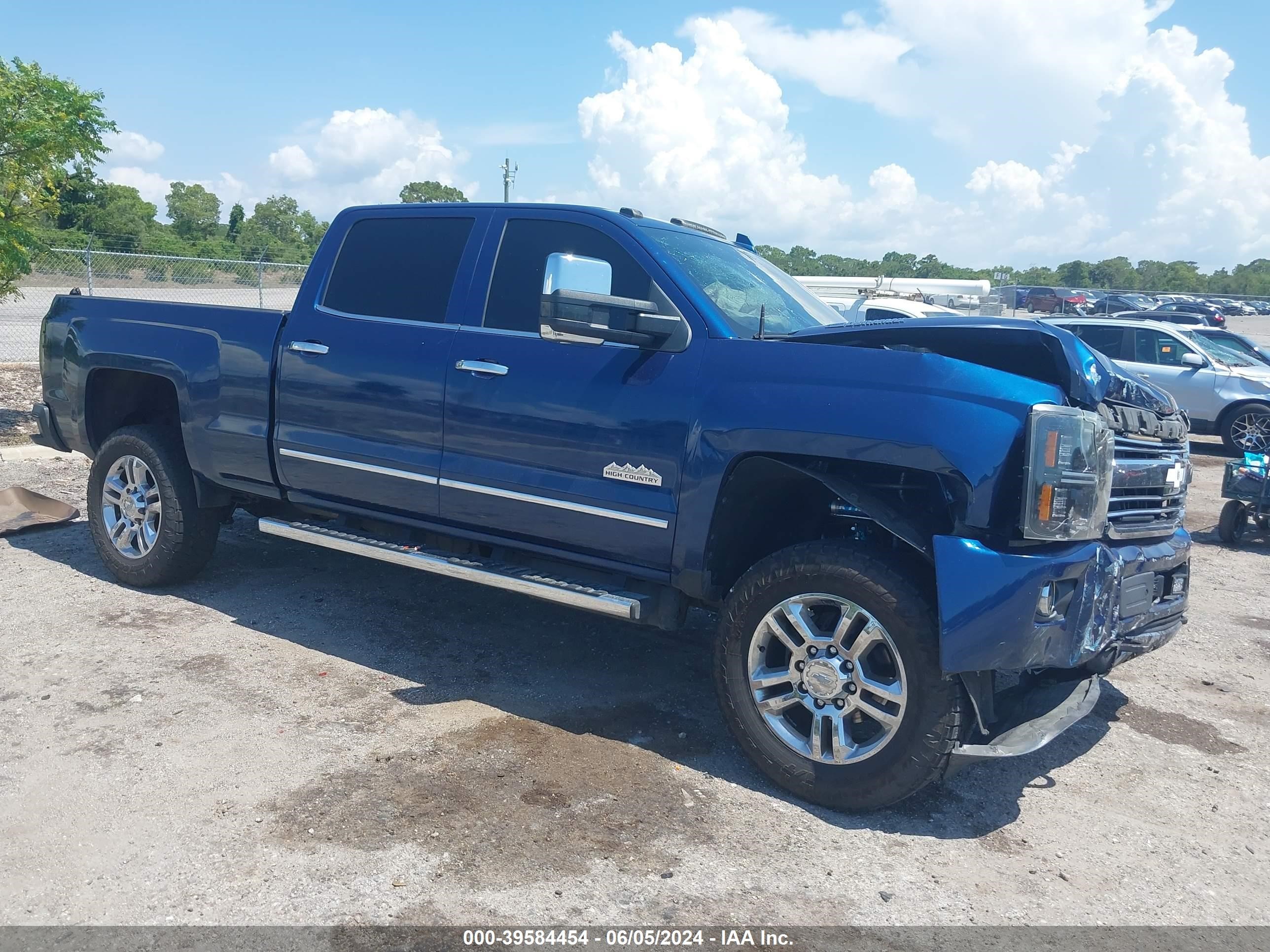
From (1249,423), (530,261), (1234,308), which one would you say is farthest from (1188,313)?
(530,261)

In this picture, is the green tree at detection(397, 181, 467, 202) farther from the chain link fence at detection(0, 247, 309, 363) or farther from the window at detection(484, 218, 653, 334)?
the window at detection(484, 218, 653, 334)

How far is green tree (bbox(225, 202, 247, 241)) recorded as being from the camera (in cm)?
5631

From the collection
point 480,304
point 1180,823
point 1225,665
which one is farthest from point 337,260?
point 1225,665

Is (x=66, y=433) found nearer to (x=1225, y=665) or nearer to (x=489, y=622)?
(x=489, y=622)

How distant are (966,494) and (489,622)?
299 cm

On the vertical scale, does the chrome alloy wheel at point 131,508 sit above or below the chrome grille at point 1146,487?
below

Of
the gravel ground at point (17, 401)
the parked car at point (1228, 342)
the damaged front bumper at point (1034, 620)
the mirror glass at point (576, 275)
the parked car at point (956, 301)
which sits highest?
the parked car at point (956, 301)

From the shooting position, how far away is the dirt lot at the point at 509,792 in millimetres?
Answer: 3150

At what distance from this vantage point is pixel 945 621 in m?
3.40

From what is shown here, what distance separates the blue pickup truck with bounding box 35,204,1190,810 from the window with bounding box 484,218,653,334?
1 centimetres

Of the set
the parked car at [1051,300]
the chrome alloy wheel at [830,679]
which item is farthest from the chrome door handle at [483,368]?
the parked car at [1051,300]

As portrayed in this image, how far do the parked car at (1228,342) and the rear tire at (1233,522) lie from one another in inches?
285

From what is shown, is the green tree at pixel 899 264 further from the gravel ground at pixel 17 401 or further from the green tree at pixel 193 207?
the green tree at pixel 193 207

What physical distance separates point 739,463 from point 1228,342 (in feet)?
47.8
